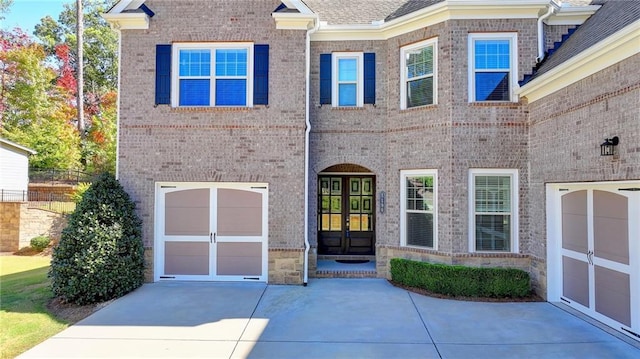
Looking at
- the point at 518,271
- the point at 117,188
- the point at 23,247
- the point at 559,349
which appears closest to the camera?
the point at 559,349

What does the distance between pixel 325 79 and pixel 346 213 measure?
401cm

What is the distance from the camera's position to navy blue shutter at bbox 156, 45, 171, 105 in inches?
359

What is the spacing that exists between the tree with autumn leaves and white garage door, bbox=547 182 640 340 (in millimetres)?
21846

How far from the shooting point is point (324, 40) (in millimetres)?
9805

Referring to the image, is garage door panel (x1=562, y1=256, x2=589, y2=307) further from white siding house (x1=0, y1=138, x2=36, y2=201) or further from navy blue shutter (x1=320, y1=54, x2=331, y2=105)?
white siding house (x1=0, y1=138, x2=36, y2=201)

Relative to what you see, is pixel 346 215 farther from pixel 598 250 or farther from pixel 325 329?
pixel 598 250

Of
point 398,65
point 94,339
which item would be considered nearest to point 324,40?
point 398,65

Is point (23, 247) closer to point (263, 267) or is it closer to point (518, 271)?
point (263, 267)

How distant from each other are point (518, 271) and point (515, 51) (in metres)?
5.09

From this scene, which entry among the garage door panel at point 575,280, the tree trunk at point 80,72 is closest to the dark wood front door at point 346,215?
the garage door panel at point 575,280

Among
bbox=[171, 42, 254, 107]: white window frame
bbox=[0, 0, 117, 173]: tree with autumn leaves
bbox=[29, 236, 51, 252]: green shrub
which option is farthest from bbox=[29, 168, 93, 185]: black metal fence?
bbox=[171, 42, 254, 107]: white window frame

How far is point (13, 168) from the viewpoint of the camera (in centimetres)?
1914

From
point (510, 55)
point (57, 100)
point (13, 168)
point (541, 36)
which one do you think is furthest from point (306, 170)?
point (57, 100)

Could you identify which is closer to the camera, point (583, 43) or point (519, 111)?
point (583, 43)
